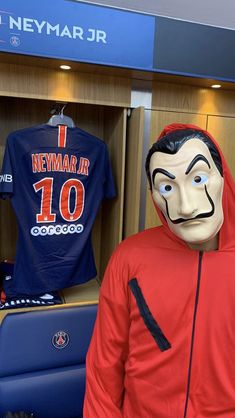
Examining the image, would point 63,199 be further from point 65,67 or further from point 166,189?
point 166,189

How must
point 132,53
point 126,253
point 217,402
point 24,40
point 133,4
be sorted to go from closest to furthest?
point 217,402
point 126,253
point 24,40
point 132,53
point 133,4

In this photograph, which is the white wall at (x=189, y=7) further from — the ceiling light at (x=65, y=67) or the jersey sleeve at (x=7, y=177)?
the jersey sleeve at (x=7, y=177)

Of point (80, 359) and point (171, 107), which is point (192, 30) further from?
point (80, 359)

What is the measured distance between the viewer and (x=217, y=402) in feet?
2.74

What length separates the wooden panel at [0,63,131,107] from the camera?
4.54 ft

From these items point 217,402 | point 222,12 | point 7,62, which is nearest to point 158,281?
point 217,402

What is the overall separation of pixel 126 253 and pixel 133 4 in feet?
5.45

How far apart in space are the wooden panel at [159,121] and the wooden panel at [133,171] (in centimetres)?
10

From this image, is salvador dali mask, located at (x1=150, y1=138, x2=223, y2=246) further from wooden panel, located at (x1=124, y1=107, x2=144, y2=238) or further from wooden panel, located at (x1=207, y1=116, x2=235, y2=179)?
wooden panel, located at (x1=207, y1=116, x2=235, y2=179)

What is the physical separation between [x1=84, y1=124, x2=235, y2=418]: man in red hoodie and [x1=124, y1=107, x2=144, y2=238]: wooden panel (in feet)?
1.83

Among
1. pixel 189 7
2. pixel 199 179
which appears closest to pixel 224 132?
pixel 189 7

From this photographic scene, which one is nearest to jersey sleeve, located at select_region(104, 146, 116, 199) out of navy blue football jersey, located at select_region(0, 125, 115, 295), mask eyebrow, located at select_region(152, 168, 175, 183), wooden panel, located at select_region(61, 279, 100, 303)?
navy blue football jersey, located at select_region(0, 125, 115, 295)

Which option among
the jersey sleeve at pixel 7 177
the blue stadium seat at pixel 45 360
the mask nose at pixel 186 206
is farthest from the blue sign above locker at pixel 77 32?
the blue stadium seat at pixel 45 360

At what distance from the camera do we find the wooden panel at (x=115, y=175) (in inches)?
63.8
